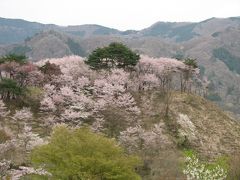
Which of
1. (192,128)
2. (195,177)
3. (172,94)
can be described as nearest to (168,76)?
(172,94)

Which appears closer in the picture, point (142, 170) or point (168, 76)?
point (142, 170)

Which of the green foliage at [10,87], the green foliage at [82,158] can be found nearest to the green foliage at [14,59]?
the green foliage at [10,87]

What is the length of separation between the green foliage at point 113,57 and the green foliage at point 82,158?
45.8 m

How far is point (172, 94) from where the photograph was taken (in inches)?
3511

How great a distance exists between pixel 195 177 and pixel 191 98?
2012 inches

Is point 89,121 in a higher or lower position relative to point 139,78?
lower

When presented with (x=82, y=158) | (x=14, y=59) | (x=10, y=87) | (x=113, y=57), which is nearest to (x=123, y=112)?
(x=113, y=57)

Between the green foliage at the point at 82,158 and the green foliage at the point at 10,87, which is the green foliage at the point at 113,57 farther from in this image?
the green foliage at the point at 82,158

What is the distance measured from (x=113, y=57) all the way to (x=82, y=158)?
50.1 m

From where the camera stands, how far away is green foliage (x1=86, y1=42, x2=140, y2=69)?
85500mm

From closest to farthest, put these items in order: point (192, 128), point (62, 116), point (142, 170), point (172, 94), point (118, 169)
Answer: point (118, 169), point (142, 170), point (62, 116), point (192, 128), point (172, 94)

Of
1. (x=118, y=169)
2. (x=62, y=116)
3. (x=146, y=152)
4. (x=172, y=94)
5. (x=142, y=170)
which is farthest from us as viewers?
(x=172, y=94)

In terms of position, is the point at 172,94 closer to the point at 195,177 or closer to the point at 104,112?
the point at 104,112

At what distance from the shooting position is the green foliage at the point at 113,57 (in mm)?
85500
